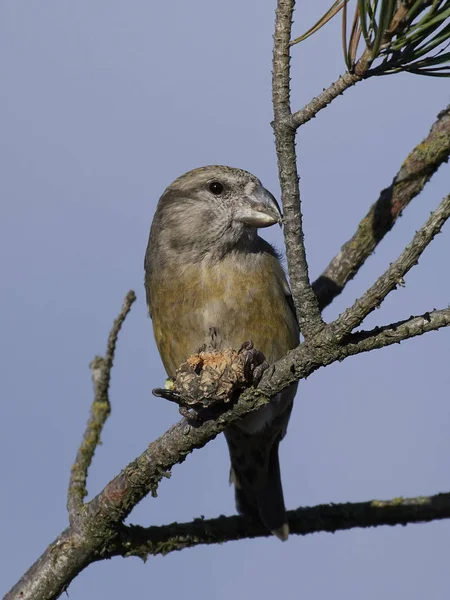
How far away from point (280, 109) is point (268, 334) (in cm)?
218

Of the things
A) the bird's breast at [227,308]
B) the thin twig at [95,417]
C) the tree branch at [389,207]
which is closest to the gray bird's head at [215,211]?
the bird's breast at [227,308]

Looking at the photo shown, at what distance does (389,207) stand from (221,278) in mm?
1070

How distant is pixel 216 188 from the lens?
5.38 m

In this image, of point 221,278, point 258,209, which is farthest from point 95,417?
point 258,209

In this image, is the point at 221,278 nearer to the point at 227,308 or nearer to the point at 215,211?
the point at 227,308

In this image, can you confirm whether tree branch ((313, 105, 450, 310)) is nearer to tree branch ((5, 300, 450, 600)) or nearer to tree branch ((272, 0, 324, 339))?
tree branch ((5, 300, 450, 600))

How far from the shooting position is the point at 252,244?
17.3 feet

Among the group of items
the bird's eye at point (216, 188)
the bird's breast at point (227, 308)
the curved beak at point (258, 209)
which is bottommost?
the bird's breast at point (227, 308)

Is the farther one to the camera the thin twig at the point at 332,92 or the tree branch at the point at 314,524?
the tree branch at the point at 314,524

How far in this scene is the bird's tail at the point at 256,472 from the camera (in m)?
5.61

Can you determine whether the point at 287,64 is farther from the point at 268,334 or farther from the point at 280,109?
the point at 268,334

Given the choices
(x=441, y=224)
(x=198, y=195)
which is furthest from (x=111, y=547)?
(x=441, y=224)

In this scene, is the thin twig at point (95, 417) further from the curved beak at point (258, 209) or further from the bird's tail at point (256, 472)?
the bird's tail at point (256, 472)

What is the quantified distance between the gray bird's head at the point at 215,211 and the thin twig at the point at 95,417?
779mm
